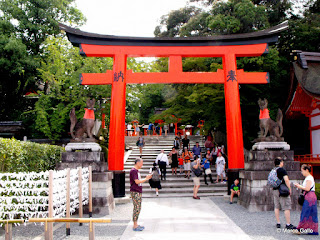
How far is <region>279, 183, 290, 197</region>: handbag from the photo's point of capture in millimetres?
5961


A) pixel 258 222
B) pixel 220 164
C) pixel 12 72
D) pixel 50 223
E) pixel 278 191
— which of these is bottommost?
pixel 258 222

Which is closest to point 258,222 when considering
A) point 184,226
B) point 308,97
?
point 184,226

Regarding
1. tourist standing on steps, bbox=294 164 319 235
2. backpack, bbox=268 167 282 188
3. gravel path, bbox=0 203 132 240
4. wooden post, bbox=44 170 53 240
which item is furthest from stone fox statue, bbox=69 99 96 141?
tourist standing on steps, bbox=294 164 319 235

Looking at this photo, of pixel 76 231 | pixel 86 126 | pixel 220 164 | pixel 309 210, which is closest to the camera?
pixel 309 210

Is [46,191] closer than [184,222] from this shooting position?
Yes

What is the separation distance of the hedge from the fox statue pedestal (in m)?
6.08

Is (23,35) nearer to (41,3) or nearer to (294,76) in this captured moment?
(41,3)

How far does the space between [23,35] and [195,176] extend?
58.9 ft

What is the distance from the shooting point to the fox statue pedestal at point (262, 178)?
27.3 feet

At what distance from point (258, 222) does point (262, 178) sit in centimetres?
172

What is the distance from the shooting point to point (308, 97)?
14.5m

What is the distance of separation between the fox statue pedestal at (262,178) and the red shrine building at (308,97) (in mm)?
4865

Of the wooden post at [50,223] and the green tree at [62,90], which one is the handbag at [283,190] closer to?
the wooden post at [50,223]

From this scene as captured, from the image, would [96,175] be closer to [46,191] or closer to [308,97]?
[46,191]
